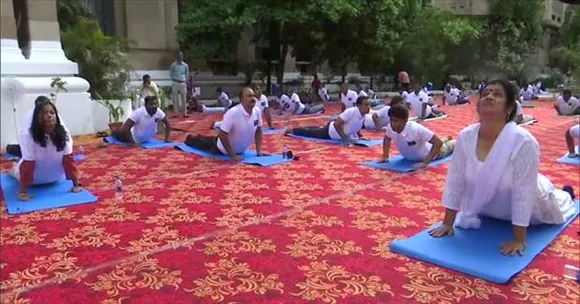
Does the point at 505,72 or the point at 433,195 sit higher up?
the point at 505,72

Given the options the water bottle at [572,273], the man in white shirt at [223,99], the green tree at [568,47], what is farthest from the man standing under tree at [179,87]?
the water bottle at [572,273]

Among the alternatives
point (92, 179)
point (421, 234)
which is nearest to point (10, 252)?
point (92, 179)

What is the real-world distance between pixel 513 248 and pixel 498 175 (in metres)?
0.36

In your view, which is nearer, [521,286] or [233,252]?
[521,286]

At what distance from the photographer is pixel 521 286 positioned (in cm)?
208

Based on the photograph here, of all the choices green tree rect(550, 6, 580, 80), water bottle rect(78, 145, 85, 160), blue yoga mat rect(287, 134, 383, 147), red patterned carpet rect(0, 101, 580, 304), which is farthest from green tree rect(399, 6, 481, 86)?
water bottle rect(78, 145, 85, 160)

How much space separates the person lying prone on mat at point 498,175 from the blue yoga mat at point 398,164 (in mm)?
1779

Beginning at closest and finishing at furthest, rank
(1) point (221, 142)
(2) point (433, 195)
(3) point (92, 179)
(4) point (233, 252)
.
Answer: (4) point (233, 252)
(2) point (433, 195)
(3) point (92, 179)
(1) point (221, 142)

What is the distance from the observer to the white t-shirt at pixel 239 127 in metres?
4.92

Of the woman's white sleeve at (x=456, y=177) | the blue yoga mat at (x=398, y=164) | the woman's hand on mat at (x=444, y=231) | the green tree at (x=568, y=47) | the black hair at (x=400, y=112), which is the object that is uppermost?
the green tree at (x=568, y=47)

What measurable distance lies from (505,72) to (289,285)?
1578 millimetres

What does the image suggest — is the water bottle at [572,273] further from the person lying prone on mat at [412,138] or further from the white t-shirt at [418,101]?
the white t-shirt at [418,101]

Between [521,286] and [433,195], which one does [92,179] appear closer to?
[433,195]

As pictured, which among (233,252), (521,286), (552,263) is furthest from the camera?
(233,252)
